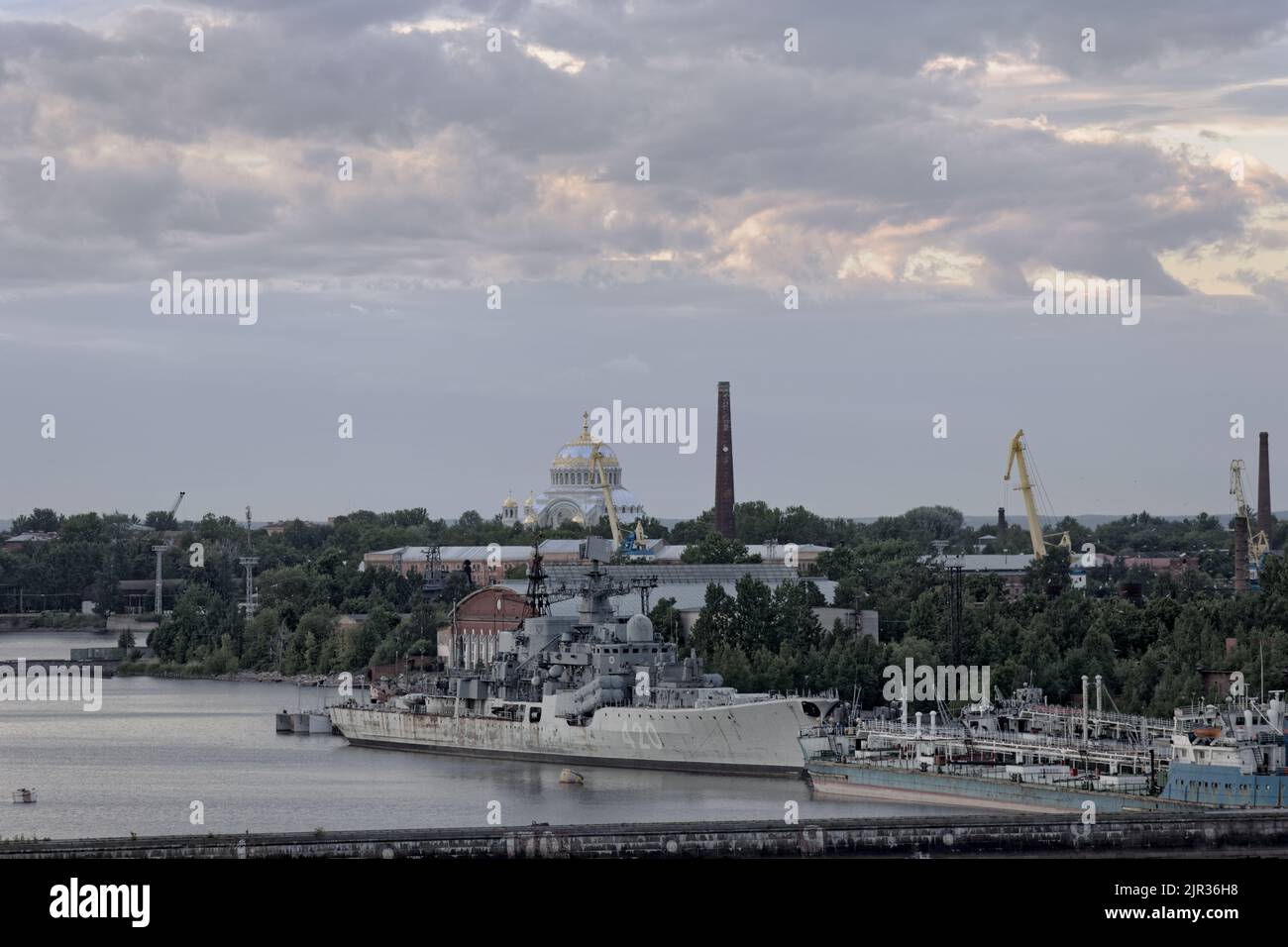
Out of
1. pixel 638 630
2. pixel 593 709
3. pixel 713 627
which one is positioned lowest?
pixel 593 709

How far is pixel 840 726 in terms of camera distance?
64625 millimetres

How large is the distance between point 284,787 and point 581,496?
5370 inches

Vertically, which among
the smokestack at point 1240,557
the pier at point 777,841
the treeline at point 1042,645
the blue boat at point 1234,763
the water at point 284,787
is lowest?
the water at point 284,787

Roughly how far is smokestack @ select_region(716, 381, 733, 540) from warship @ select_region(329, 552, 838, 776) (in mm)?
72905

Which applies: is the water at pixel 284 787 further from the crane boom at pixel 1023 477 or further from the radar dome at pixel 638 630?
the crane boom at pixel 1023 477

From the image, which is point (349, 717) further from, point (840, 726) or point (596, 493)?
point (596, 493)

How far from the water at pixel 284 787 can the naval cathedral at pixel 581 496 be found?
110m

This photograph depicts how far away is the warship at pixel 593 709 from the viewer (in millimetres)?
63531

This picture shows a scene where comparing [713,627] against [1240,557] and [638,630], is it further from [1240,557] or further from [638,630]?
[1240,557]

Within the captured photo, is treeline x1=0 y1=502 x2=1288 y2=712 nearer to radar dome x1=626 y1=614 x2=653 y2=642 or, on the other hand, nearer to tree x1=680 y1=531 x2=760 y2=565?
tree x1=680 y1=531 x2=760 y2=565

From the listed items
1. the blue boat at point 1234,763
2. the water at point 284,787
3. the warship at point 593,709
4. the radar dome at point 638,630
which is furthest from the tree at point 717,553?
the blue boat at point 1234,763

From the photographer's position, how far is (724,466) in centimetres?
15325

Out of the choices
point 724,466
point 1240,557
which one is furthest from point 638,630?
point 724,466

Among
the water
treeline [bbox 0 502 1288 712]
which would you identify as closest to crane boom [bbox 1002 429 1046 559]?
treeline [bbox 0 502 1288 712]
